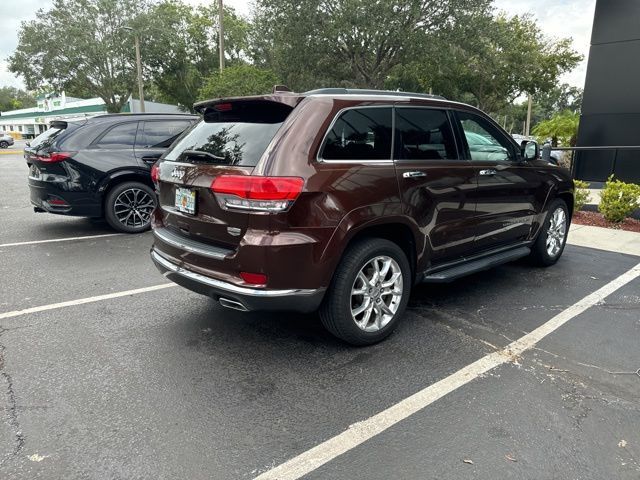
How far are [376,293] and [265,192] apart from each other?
1.20 m

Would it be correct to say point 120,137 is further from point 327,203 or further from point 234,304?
point 327,203

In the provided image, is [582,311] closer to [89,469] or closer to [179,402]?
[179,402]

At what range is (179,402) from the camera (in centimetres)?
287

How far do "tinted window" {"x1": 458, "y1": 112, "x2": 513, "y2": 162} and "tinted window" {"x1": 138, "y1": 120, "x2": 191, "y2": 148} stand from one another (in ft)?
15.1

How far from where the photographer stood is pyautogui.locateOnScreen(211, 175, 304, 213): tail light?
2941mm

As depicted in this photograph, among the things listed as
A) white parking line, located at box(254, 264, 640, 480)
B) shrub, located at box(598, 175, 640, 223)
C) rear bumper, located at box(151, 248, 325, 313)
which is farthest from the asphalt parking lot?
shrub, located at box(598, 175, 640, 223)

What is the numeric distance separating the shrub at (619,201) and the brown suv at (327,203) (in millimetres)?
4766

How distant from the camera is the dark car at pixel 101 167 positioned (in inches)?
263

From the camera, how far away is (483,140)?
457cm

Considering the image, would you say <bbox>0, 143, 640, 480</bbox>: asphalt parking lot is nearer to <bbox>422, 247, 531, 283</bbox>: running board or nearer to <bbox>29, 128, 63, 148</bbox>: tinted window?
<bbox>422, 247, 531, 283</bbox>: running board

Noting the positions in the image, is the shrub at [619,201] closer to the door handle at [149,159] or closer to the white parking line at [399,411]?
the white parking line at [399,411]

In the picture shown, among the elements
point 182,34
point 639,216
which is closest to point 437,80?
point 182,34

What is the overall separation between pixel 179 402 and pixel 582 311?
11.7 feet

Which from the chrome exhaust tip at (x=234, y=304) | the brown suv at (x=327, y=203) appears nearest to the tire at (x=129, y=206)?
the brown suv at (x=327, y=203)
